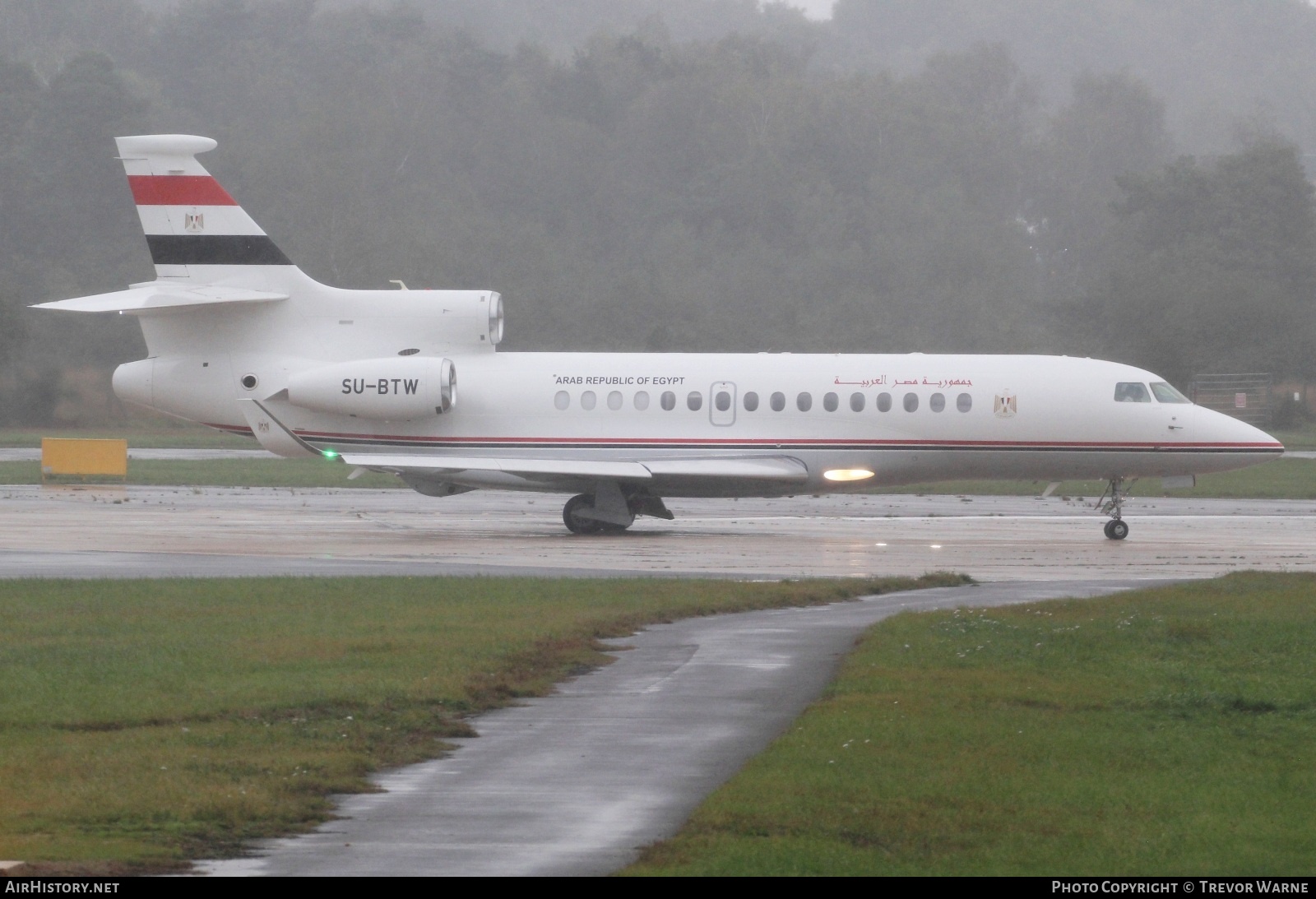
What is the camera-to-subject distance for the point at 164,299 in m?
26.2

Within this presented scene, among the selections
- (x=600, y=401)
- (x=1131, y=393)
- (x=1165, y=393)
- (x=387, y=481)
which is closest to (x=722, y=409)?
(x=600, y=401)

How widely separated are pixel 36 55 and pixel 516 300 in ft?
118

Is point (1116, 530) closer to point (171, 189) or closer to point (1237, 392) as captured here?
point (171, 189)

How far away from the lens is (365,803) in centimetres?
841

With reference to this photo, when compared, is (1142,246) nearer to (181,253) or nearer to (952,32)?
(181,253)

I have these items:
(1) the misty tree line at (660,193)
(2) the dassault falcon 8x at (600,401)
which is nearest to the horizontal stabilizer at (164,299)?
(2) the dassault falcon 8x at (600,401)

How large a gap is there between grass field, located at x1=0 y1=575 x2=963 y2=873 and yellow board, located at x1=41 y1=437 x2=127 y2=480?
795 inches

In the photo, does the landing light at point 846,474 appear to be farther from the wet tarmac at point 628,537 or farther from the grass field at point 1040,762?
the grass field at point 1040,762

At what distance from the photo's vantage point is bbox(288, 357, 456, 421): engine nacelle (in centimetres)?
2570

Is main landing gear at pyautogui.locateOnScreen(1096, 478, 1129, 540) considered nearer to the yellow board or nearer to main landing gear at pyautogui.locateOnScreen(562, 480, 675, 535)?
main landing gear at pyautogui.locateOnScreen(562, 480, 675, 535)

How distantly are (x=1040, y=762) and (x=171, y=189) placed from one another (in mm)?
20913

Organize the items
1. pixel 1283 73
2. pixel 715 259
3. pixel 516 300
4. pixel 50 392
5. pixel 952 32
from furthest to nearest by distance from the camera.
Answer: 1. pixel 952 32
2. pixel 1283 73
3. pixel 715 259
4. pixel 516 300
5. pixel 50 392
